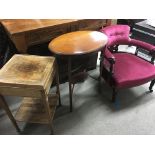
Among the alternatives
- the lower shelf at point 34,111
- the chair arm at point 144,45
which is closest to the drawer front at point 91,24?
the chair arm at point 144,45

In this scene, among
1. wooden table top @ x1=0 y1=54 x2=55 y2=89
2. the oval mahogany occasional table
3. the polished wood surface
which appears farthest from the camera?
the polished wood surface

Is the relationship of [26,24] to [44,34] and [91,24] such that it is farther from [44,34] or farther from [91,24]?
[91,24]

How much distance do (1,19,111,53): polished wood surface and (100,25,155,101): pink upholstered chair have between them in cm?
36

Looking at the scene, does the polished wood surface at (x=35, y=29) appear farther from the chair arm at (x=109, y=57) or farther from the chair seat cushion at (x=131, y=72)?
the chair seat cushion at (x=131, y=72)

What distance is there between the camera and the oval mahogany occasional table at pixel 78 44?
4.47ft

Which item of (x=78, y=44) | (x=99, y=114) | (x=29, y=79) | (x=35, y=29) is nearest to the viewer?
(x=29, y=79)

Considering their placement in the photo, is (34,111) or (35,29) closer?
Answer: (35,29)

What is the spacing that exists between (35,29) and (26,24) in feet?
0.51

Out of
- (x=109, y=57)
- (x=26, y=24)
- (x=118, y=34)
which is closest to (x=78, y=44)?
(x=109, y=57)

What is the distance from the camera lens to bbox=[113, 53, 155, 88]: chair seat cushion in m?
1.74

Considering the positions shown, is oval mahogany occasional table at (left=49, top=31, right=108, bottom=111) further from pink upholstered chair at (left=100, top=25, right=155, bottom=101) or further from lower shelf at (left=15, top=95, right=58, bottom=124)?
lower shelf at (left=15, top=95, right=58, bottom=124)

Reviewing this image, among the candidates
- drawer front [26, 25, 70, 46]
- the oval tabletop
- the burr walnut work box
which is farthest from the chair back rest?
the burr walnut work box

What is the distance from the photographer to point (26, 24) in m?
1.70
